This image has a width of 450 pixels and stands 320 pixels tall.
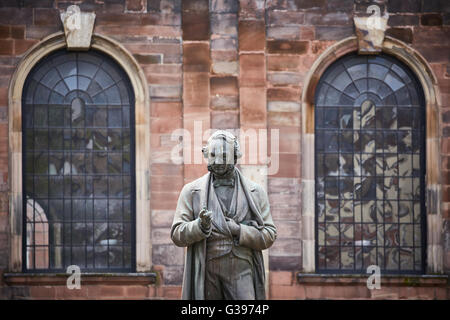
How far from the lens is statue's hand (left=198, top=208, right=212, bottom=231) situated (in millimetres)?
7445

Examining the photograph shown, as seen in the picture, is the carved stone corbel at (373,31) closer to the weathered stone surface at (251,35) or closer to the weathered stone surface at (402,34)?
the weathered stone surface at (402,34)

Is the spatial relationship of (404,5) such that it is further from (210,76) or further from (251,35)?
(210,76)

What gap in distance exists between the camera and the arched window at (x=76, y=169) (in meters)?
14.2

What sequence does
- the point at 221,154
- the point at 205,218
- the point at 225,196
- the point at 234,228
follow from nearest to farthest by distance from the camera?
1. the point at 205,218
2. the point at 234,228
3. the point at 221,154
4. the point at 225,196

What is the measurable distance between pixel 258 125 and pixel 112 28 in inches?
114

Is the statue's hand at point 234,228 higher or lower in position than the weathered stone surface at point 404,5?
lower

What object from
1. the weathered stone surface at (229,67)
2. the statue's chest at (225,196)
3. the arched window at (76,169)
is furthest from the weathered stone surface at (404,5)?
the statue's chest at (225,196)

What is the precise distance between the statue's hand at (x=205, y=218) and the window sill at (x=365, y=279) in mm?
6705


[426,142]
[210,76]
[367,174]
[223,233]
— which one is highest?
[210,76]

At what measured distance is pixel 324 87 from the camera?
14.5 metres

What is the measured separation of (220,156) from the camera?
25.9 feet

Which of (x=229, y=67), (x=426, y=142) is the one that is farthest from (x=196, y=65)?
(x=426, y=142)

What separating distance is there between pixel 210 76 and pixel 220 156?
6.35 meters

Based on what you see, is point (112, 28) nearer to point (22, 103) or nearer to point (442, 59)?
point (22, 103)
